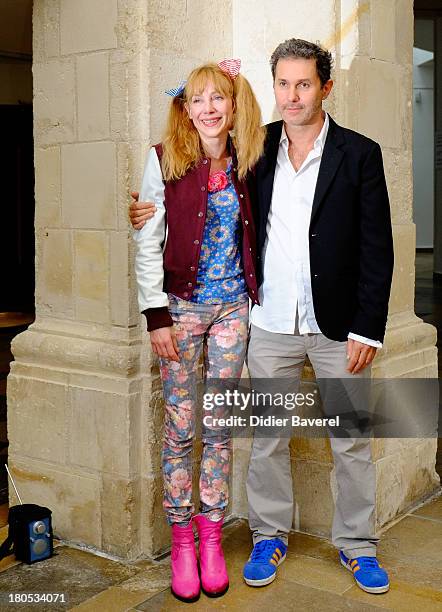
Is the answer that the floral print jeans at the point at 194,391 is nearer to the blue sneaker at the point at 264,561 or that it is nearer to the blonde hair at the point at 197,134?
the blue sneaker at the point at 264,561

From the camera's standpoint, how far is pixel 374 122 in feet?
10.9

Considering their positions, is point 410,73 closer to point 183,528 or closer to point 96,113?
point 96,113

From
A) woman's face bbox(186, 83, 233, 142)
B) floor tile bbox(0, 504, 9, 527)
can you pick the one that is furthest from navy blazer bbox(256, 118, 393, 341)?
floor tile bbox(0, 504, 9, 527)

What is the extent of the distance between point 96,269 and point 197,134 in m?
0.69

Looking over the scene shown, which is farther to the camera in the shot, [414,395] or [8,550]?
[414,395]

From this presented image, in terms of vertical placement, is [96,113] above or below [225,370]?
above

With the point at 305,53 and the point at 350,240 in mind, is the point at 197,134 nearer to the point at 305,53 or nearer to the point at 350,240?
the point at 305,53

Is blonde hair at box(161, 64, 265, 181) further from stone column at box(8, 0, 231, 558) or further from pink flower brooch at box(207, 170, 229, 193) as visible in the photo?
stone column at box(8, 0, 231, 558)

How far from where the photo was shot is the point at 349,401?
2.90m

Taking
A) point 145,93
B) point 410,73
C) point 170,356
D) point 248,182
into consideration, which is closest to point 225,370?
point 170,356

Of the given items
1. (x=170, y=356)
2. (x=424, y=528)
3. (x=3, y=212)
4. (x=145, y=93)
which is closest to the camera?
(x=170, y=356)

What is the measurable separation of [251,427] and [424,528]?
78 centimetres

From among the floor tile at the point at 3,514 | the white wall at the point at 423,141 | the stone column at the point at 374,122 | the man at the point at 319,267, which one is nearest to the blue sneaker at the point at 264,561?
the man at the point at 319,267

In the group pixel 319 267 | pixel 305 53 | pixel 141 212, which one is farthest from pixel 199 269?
pixel 305 53
